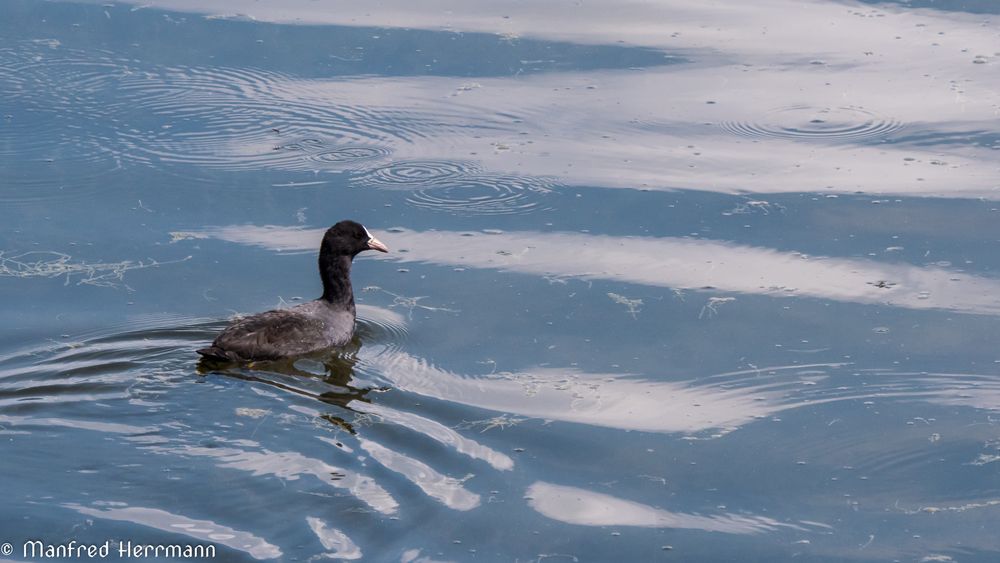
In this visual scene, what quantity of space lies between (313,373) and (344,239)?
1.10 meters

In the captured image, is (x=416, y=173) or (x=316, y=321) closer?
(x=316, y=321)

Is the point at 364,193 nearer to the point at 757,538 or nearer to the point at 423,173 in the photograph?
the point at 423,173

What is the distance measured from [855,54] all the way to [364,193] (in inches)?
202

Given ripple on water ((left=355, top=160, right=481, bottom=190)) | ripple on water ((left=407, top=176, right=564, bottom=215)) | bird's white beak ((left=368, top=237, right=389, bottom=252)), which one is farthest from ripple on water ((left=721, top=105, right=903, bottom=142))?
bird's white beak ((left=368, top=237, right=389, bottom=252))

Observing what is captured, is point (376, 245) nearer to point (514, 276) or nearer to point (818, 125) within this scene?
point (514, 276)

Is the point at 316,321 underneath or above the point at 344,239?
underneath

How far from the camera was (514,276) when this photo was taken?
10.2 meters

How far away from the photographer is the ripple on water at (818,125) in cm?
1212

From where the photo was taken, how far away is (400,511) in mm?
7199

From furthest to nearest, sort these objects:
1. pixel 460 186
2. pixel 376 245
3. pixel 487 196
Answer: pixel 460 186, pixel 487 196, pixel 376 245

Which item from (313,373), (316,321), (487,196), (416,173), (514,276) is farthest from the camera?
(416,173)

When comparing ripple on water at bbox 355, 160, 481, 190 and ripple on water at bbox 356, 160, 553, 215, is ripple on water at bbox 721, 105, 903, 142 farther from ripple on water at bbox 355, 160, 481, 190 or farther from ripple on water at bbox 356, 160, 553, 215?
ripple on water at bbox 355, 160, 481, 190

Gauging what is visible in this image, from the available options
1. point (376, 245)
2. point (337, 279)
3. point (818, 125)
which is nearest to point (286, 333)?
point (337, 279)

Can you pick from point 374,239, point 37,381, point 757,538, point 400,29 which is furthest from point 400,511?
point 400,29
